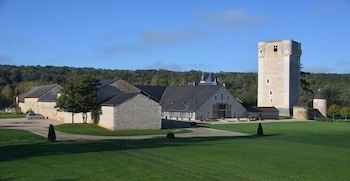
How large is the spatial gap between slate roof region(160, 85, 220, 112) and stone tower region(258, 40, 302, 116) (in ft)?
68.9

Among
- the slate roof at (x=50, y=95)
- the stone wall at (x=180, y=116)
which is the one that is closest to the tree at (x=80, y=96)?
the stone wall at (x=180, y=116)

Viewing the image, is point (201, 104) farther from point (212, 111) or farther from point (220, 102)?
point (220, 102)

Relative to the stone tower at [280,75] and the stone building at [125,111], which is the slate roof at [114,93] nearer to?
the stone building at [125,111]

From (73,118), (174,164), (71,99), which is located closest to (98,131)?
(71,99)

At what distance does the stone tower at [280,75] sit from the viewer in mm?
96562

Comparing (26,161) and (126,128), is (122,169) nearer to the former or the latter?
(26,161)

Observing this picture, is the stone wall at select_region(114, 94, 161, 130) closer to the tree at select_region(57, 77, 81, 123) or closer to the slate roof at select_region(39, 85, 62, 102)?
the tree at select_region(57, 77, 81, 123)

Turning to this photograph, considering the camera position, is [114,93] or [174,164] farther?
[114,93]

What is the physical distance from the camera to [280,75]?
97.9 m

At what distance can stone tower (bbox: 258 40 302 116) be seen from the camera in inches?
3802

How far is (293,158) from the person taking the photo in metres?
25.4

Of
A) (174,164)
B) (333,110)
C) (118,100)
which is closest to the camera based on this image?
(174,164)

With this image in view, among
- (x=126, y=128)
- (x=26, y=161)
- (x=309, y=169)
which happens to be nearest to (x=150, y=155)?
(x=26, y=161)

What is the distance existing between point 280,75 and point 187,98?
2512 centimetres
